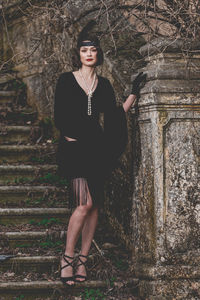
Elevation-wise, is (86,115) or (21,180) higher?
(86,115)

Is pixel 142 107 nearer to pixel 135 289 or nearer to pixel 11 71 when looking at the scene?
pixel 135 289

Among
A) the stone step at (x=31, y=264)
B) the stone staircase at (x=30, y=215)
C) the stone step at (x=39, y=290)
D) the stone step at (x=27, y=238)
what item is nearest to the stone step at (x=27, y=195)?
the stone staircase at (x=30, y=215)

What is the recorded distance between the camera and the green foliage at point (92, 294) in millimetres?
4512

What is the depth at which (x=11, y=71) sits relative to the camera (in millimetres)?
8664

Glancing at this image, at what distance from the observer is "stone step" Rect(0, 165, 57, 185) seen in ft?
20.8

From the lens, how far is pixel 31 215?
5625 mm

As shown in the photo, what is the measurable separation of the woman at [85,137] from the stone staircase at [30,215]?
26 cm

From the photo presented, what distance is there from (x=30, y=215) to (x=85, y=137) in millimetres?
1478

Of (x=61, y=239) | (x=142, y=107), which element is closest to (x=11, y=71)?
(x=61, y=239)

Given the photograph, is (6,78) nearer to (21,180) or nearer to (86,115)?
(21,180)

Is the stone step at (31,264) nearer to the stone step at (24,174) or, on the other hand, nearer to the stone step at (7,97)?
the stone step at (24,174)

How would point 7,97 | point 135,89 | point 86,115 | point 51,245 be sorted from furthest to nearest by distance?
point 7,97
point 51,245
point 86,115
point 135,89

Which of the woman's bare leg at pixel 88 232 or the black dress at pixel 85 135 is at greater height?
the black dress at pixel 85 135

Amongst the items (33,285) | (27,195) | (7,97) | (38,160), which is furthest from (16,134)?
(33,285)
